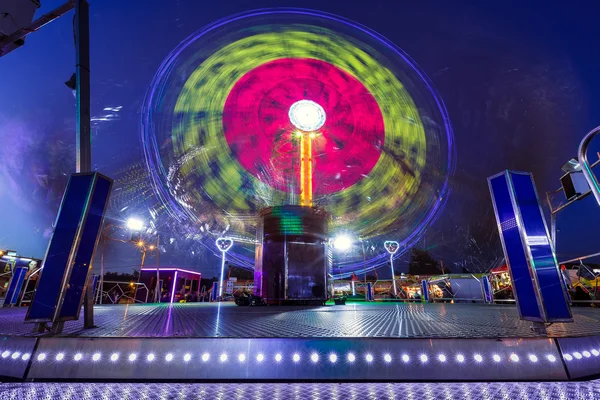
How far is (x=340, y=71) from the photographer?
15.2 metres

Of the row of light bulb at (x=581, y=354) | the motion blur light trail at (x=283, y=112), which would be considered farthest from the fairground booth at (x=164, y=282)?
the row of light bulb at (x=581, y=354)

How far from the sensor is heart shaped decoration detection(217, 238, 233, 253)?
17.7 metres

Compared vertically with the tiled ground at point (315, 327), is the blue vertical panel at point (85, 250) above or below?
above

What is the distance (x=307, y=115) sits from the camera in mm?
12906

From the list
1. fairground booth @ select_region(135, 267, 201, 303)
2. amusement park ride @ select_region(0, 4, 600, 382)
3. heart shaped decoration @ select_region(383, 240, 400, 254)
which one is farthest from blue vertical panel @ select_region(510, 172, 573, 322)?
fairground booth @ select_region(135, 267, 201, 303)

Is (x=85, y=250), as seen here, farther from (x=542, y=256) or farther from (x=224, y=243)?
(x=224, y=243)

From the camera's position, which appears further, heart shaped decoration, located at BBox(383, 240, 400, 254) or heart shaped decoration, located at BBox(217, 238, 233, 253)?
heart shaped decoration, located at BBox(383, 240, 400, 254)

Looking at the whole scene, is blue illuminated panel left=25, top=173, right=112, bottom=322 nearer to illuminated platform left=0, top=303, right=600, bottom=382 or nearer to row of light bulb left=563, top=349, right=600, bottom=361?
illuminated platform left=0, top=303, right=600, bottom=382

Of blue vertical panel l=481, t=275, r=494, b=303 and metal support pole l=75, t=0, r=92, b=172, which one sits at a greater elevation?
metal support pole l=75, t=0, r=92, b=172

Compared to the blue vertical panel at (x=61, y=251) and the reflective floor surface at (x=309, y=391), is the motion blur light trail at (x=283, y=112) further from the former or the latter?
the reflective floor surface at (x=309, y=391)

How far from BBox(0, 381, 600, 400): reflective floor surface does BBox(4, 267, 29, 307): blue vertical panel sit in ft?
39.5

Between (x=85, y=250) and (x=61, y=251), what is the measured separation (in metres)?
0.21

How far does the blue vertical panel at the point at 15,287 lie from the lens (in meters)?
10.2

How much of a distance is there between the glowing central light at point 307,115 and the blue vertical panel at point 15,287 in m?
12.3
